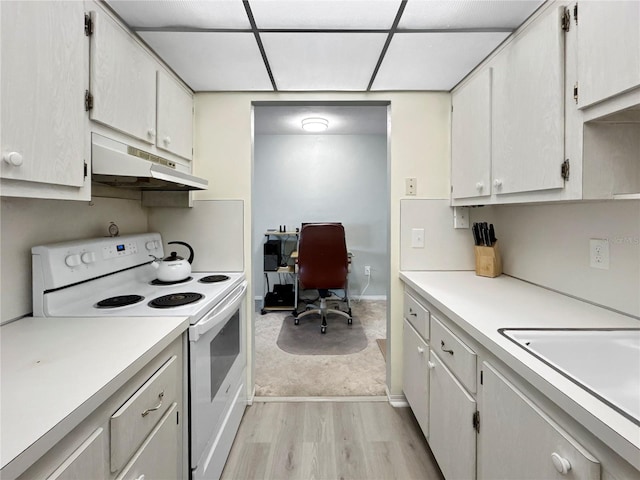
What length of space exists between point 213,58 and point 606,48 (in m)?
1.61

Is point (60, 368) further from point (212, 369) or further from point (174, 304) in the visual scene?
point (212, 369)

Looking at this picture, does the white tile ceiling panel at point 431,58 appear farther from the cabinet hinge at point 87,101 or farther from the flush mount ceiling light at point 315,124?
the flush mount ceiling light at point 315,124

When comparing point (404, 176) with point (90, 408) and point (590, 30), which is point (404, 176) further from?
point (90, 408)

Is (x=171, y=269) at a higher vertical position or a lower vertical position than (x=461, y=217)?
lower

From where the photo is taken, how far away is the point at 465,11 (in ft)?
4.05

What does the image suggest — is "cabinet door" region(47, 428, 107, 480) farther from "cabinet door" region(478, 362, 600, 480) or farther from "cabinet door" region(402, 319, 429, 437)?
"cabinet door" region(402, 319, 429, 437)

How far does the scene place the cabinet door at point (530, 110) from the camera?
1082 mm

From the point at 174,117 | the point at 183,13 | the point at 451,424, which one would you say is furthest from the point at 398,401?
the point at 183,13

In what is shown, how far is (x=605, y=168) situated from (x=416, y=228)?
3.57 feet

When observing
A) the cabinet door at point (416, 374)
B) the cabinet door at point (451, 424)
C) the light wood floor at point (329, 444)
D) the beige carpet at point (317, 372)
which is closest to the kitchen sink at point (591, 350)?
the cabinet door at point (451, 424)

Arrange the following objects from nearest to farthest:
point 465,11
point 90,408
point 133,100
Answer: point 90,408
point 465,11
point 133,100

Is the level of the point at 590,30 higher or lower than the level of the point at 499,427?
higher

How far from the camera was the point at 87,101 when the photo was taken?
1.08 m

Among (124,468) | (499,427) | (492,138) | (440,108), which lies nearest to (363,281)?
(440,108)
